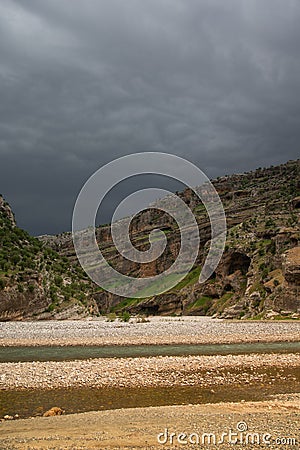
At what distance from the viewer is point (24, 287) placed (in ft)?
223

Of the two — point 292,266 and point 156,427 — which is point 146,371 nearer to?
point 156,427

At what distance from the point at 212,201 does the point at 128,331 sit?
12560cm

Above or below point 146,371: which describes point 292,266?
above

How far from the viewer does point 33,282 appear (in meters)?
69.9

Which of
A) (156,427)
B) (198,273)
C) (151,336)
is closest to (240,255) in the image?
(198,273)

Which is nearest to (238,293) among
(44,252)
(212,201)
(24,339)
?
(44,252)

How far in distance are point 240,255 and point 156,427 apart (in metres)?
77.5

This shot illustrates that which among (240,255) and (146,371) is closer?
(146,371)

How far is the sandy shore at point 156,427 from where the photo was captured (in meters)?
9.64

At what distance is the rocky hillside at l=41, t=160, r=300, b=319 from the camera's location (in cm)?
6506

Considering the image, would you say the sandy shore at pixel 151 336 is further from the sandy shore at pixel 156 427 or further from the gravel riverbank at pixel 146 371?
the sandy shore at pixel 156 427

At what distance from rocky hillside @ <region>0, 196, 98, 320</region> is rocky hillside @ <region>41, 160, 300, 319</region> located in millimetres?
24169

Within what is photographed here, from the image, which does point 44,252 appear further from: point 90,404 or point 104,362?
point 90,404

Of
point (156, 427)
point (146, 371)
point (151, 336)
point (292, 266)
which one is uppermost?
point (292, 266)
